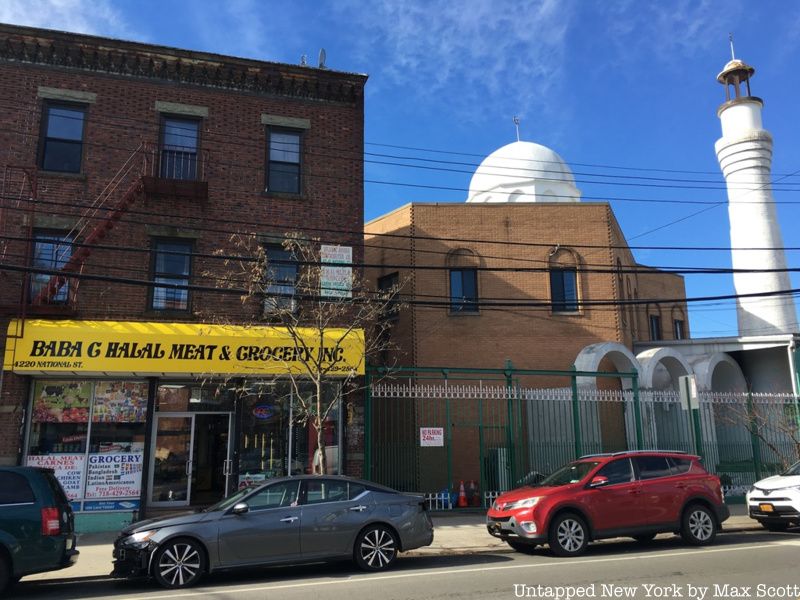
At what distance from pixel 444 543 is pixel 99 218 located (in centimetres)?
1035

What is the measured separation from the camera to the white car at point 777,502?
12195 millimetres

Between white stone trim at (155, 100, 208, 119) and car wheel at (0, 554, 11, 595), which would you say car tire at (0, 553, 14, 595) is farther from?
white stone trim at (155, 100, 208, 119)

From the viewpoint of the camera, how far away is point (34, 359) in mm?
12953

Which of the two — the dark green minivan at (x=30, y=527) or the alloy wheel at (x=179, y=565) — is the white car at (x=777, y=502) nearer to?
the alloy wheel at (x=179, y=565)

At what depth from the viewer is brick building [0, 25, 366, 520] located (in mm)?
13664

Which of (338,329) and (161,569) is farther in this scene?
(338,329)

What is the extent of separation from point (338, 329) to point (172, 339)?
367 cm

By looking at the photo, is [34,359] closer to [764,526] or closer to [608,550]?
[608,550]

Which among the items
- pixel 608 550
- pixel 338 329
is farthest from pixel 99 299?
pixel 608 550

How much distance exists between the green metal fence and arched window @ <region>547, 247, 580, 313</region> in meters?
2.63

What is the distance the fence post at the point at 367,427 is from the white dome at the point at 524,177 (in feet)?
49.7

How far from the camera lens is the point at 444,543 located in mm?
11555

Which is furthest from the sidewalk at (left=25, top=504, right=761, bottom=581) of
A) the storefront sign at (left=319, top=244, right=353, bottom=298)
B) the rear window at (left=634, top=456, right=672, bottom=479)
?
the storefront sign at (left=319, top=244, right=353, bottom=298)

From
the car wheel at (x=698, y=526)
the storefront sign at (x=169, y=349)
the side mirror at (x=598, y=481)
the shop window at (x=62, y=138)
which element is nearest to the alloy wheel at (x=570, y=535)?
the side mirror at (x=598, y=481)
